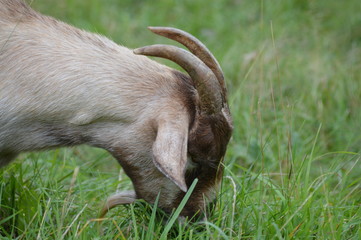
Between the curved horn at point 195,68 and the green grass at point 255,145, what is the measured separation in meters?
0.61

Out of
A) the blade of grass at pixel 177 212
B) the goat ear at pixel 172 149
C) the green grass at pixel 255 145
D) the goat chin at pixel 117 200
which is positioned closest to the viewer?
the goat ear at pixel 172 149

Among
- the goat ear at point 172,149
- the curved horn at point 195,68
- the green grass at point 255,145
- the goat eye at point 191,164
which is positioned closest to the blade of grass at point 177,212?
the green grass at point 255,145

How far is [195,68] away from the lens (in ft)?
11.8

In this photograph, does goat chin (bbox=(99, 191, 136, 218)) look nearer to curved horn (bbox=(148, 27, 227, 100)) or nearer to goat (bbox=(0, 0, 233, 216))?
goat (bbox=(0, 0, 233, 216))

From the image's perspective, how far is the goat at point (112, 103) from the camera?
3.75 m

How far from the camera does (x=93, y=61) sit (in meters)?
3.88

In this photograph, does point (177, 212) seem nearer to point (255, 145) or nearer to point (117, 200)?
point (117, 200)

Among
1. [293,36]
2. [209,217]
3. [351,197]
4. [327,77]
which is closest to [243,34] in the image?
[293,36]

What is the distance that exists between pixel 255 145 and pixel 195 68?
2.16 m

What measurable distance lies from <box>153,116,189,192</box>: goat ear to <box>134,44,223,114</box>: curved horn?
206 millimetres

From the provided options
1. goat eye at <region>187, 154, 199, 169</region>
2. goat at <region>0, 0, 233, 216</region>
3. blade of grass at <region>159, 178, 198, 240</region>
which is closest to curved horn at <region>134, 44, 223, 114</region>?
goat at <region>0, 0, 233, 216</region>

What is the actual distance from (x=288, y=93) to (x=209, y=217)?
10.4 ft

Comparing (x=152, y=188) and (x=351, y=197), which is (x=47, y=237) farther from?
(x=351, y=197)

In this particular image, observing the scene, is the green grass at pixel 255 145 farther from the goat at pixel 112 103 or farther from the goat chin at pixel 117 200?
the goat at pixel 112 103
